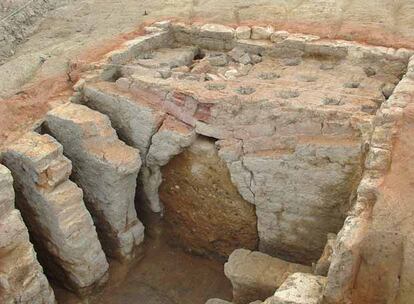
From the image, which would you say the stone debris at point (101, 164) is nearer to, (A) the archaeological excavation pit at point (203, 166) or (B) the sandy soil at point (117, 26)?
(A) the archaeological excavation pit at point (203, 166)

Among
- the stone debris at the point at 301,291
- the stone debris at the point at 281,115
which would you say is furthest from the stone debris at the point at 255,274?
the stone debris at the point at 301,291

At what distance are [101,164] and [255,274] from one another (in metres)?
2.17

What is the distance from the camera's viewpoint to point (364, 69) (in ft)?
22.5

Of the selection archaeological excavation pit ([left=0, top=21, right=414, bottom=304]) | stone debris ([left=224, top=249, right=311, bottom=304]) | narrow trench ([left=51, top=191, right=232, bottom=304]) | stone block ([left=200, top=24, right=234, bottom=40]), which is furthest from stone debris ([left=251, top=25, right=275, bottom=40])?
stone debris ([left=224, top=249, right=311, bottom=304])

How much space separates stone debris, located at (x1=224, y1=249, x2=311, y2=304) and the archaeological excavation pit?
2 cm

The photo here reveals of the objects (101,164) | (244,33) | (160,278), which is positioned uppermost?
(244,33)

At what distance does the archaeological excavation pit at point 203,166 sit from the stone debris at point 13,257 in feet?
0.08

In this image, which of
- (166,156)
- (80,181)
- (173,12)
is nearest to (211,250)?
(166,156)

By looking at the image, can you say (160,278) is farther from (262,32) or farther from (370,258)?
(262,32)

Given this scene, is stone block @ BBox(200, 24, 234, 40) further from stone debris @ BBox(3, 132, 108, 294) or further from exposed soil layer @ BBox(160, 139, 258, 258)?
stone debris @ BBox(3, 132, 108, 294)

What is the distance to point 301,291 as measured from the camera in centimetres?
446

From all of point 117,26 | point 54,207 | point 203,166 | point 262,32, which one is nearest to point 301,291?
point 203,166

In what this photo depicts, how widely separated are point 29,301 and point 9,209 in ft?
3.44

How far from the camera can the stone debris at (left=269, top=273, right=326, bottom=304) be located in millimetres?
4367
